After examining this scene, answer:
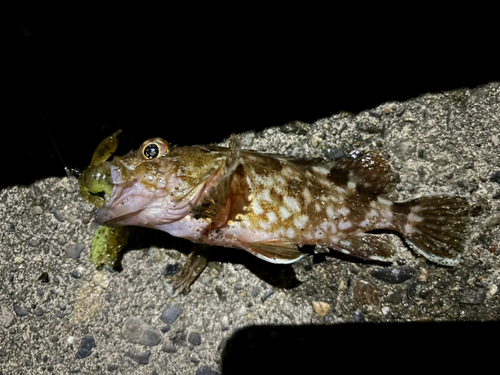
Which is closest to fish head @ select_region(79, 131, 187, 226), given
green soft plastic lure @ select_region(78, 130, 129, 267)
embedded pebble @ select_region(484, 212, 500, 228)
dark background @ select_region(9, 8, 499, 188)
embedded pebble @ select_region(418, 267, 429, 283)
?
green soft plastic lure @ select_region(78, 130, 129, 267)

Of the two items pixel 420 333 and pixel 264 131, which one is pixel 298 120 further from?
pixel 420 333

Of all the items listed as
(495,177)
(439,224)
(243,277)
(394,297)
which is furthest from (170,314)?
(495,177)

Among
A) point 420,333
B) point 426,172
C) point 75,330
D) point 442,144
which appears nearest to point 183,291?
point 75,330

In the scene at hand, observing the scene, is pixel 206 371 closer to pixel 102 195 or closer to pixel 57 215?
pixel 102 195

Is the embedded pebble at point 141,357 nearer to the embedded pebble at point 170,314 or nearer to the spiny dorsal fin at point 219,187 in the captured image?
the embedded pebble at point 170,314

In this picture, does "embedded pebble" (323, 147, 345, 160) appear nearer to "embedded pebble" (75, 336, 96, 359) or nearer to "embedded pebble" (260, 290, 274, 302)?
"embedded pebble" (260, 290, 274, 302)

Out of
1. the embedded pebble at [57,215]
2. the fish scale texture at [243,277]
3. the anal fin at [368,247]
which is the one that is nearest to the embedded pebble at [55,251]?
the fish scale texture at [243,277]
